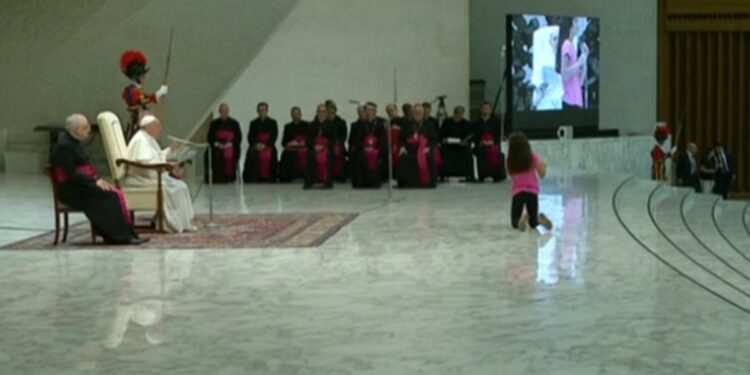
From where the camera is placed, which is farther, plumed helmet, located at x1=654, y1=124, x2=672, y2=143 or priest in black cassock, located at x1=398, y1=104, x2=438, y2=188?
plumed helmet, located at x1=654, y1=124, x2=672, y2=143

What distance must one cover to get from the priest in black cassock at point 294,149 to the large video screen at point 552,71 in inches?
138

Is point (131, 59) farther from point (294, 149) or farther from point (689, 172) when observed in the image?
point (689, 172)

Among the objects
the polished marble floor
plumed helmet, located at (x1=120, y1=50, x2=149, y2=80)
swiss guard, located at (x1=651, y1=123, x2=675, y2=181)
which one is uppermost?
plumed helmet, located at (x1=120, y1=50, x2=149, y2=80)

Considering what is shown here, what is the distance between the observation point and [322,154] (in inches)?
632

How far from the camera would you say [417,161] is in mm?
15625

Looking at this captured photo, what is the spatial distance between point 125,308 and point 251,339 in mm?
1221

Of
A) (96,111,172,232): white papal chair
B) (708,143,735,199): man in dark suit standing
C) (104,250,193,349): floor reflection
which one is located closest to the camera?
(104,250,193,349): floor reflection

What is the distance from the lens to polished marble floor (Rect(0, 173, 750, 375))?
5.53 metres

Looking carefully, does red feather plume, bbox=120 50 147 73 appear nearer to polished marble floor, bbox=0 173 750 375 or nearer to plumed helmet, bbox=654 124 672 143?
polished marble floor, bbox=0 173 750 375

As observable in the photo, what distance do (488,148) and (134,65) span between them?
7307 millimetres

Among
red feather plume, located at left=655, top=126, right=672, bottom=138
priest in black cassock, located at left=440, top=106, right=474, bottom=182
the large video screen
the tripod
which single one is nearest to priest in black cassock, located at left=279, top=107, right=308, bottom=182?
priest in black cassock, located at left=440, top=106, right=474, bottom=182

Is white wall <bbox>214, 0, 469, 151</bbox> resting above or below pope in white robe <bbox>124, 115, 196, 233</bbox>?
above

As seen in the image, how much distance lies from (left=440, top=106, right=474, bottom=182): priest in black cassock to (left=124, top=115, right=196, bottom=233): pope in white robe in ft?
21.2

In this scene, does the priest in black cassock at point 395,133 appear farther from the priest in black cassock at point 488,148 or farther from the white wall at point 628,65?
the white wall at point 628,65
